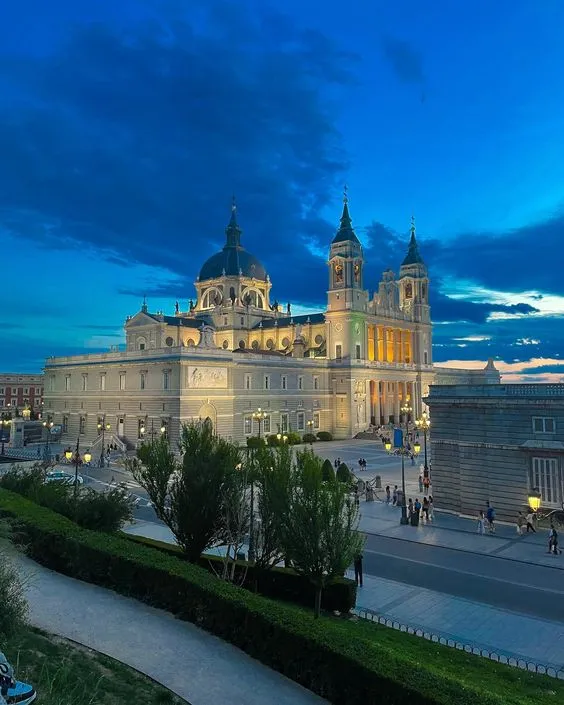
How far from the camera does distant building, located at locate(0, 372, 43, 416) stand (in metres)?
107

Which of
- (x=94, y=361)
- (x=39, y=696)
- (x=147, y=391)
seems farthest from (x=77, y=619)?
(x=94, y=361)

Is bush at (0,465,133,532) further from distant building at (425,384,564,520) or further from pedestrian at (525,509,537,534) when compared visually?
pedestrian at (525,509,537,534)

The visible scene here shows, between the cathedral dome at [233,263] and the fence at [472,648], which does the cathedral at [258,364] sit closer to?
the cathedral dome at [233,263]

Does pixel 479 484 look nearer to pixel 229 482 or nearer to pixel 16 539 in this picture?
pixel 229 482

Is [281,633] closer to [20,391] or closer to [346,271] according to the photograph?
[346,271]

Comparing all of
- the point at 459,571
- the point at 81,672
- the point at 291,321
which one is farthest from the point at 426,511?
the point at 291,321

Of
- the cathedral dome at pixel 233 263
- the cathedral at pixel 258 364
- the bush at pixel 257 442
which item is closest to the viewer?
the bush at pixel 257 442

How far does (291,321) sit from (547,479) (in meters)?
64.2

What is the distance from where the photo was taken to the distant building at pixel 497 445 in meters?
26.9

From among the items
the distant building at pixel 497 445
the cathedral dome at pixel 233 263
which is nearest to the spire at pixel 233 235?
the cathedral dome at pixel 233 263

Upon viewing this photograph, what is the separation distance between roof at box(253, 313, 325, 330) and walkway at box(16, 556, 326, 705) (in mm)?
71835

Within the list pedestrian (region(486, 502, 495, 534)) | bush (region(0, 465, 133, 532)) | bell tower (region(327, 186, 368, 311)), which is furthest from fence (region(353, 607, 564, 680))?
bell tower (region(327, 186, 368, 311))

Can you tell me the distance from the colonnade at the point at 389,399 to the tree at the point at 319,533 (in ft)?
223

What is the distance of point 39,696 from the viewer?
720 centimetres
